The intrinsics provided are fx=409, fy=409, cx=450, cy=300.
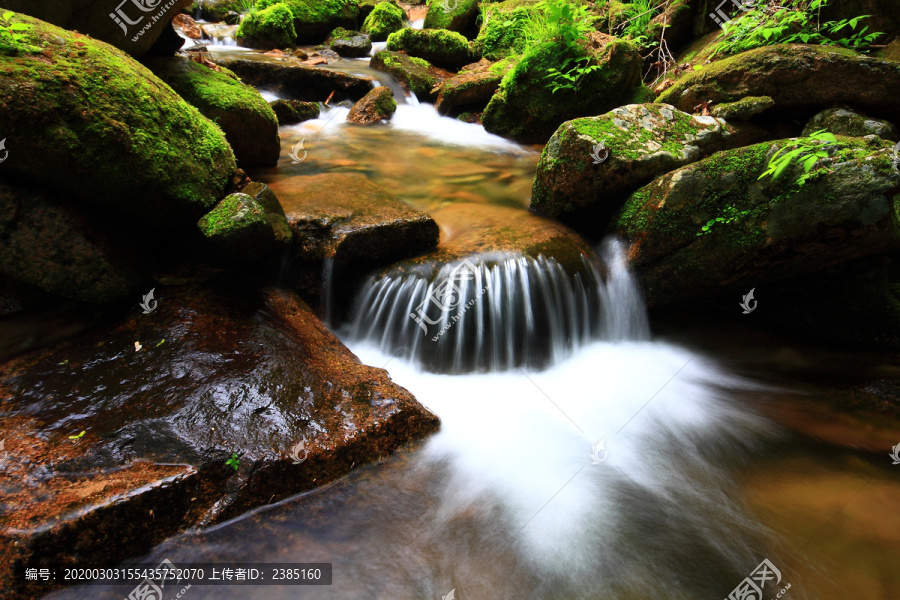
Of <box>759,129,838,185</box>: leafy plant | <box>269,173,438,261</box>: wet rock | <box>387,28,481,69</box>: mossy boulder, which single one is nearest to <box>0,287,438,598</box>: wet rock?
<box>269,173,438,261</box>: wet rock

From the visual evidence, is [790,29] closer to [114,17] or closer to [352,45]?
[114,17]

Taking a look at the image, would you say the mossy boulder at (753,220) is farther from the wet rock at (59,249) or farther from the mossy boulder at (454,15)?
the mossy boulder at (454,15)

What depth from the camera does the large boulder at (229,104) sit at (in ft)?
14.1

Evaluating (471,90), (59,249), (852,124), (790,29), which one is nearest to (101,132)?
(59,249)

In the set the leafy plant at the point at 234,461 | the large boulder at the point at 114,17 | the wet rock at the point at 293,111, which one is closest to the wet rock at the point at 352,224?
the large boulder at the point at 114,17

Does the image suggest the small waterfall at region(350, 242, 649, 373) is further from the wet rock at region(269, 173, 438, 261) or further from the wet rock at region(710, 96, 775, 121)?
the wet rock at region(710, 96, 775, 121)

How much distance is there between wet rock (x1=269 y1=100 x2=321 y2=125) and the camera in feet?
23.9

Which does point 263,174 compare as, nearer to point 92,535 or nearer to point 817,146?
point 92,535

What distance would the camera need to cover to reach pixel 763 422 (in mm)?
3381

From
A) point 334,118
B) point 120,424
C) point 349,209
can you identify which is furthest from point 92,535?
point 334,118

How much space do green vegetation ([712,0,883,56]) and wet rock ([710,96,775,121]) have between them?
1.34 metres

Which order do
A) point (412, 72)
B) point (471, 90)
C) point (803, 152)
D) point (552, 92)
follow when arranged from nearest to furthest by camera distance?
point (803, 152) → point (552, 92) → point (471, 90) → point (412, 72)

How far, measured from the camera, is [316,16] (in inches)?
494

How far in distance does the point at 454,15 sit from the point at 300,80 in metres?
6.52
